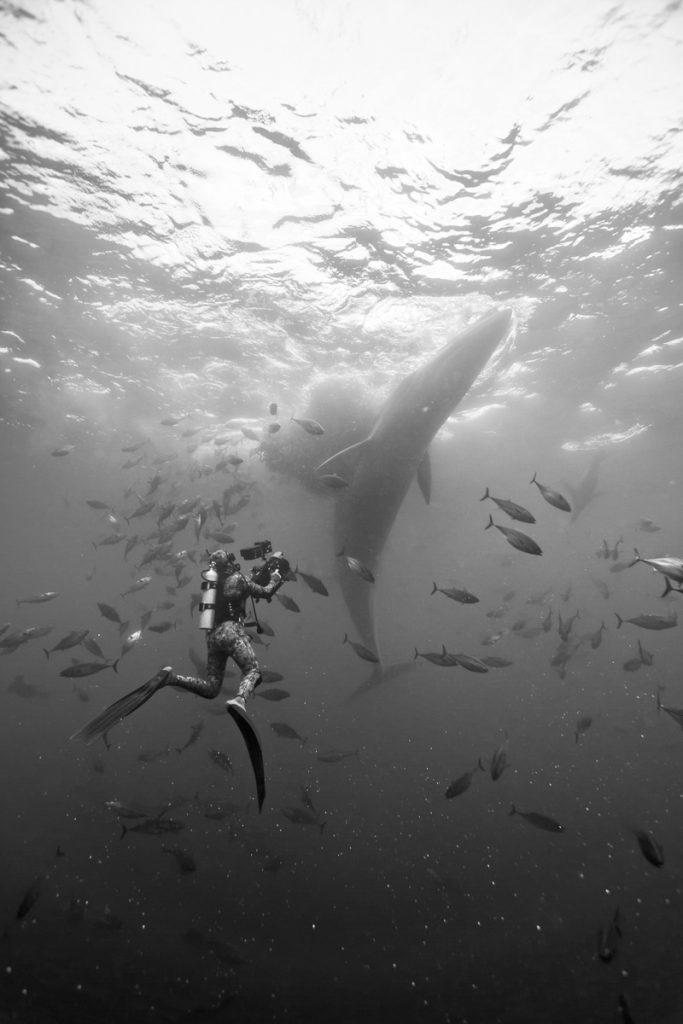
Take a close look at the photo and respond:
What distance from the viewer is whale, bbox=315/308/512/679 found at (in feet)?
27.1

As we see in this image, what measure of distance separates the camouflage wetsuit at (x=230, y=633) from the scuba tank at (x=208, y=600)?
2.4 inches

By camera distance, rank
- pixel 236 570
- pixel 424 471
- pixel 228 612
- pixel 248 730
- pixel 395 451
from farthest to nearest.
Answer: pixel 424 471
pixel 395 451
pixel 236 570
pixel 228 612
pixel 248 730

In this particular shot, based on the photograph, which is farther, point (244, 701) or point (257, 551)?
point (257, 551)

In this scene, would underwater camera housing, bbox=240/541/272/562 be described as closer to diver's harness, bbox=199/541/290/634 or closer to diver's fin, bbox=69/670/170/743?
diver's harness, bbox=199/541/290/634

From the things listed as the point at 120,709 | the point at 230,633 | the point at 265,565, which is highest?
the point at 265,565

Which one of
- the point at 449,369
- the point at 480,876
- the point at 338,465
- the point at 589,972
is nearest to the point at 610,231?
the point at 449,369

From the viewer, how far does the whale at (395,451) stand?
27.1ft

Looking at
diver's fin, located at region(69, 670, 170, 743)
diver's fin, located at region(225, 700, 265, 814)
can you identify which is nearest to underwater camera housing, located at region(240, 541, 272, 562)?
diver's fin, located at region(69, 670, 170, 743)

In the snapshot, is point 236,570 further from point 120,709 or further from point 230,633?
point 120,709

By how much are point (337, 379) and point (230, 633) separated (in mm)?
13990

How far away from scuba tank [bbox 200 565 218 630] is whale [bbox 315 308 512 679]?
2889 mm

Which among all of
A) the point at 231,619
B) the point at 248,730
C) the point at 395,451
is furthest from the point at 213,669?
the point at 395,451

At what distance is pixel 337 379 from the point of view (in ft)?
55.5

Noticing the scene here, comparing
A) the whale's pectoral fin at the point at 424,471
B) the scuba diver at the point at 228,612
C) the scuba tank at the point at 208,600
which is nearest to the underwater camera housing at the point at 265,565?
the scuba diver at the point at 228,612
